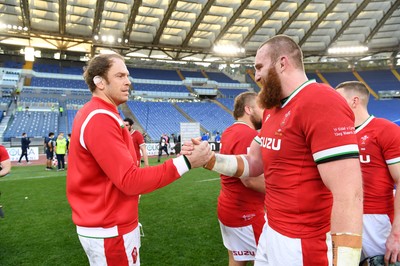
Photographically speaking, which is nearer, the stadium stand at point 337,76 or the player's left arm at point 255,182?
the player's left arm at point 255,182

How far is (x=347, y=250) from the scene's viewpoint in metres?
1.47

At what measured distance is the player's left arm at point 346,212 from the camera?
4.83 ft

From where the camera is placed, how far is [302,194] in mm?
1799

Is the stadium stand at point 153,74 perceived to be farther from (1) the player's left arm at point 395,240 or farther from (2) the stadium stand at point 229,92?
(1) the player's left arm at point 395,240

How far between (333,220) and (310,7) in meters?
27.4

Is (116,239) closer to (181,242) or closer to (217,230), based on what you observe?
(181,242)

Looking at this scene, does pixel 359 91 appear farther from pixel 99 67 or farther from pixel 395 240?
pixel 99 67

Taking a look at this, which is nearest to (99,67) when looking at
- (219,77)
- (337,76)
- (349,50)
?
(349,50)

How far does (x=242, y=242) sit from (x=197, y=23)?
24.3 m

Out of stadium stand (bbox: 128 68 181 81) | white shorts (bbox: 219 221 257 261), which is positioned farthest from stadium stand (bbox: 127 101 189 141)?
white shorts (bbox: 219 221 257 261)

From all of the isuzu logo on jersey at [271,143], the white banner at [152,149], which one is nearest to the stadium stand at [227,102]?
the white banner at [152,149]

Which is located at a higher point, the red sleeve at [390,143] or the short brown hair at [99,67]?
the short brown hair at [99,67]

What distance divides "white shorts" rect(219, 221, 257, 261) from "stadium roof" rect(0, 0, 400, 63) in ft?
69.8

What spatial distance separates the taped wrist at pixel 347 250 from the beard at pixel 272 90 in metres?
0.89
